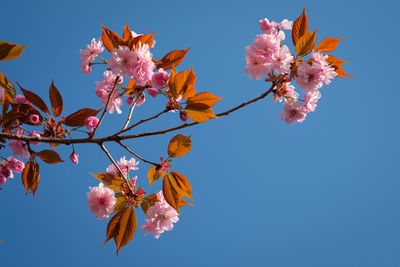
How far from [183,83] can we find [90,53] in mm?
509

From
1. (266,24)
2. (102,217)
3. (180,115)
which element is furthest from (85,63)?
(266,24)

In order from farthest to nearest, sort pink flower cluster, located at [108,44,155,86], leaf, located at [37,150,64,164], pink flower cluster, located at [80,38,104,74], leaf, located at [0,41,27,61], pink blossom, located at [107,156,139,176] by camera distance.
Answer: pink blossom, located at [107,156,139,176] < pink flower cluster, located at [80,38,104,74] < leaf, located at [37,150,64,164] < pink flower cluster, located at [108,44,155,86] < leaf, located at [0,41,27,61]

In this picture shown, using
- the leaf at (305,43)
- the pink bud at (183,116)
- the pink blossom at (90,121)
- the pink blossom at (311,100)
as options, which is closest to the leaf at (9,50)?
the pink blossom at (90,121)

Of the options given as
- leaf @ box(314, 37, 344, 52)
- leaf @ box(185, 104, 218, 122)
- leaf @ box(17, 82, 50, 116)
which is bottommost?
leaf @ box(185, 104, 218, 122)

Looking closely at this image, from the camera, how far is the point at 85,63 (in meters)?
1.26

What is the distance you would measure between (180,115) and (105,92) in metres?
0.46

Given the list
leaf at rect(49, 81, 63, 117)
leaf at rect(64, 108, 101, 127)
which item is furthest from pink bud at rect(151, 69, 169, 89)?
leaf at rect(49, 81, 63, 117)

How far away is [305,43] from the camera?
1.04 meters

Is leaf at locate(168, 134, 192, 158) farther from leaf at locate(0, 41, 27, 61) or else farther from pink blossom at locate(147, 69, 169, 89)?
leaf at locate(0, 41, 27, 61)

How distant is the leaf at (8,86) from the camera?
1.13 m

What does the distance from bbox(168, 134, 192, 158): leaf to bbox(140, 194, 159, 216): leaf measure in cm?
24

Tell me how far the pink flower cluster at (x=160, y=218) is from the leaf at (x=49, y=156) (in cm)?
43

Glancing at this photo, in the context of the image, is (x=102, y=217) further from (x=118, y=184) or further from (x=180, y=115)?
(x=180, y=115)

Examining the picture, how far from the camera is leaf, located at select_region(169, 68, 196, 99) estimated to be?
3.33 feet
